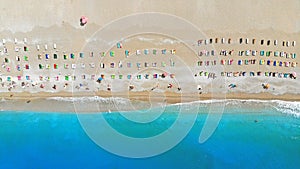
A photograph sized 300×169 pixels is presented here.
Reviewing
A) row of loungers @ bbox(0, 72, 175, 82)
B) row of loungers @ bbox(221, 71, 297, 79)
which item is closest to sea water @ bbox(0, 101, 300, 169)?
row of loungers @ bbox(221, 71, 297, 79)

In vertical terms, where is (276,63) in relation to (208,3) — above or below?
below

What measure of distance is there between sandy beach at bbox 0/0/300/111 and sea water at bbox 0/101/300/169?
2.96 ft

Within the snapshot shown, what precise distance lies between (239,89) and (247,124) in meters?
2.30

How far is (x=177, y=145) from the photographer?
23156 mm

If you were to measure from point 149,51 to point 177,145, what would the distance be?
606cm

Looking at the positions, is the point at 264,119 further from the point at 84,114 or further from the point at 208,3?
the point at 84,114

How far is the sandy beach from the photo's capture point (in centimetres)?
2584

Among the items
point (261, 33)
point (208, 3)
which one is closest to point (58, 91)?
point (208, 3)

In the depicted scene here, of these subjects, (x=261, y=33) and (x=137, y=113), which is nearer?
(x=137, y=113)

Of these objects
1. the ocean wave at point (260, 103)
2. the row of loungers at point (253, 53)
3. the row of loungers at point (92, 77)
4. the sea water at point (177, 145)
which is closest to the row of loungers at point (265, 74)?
the row of loungers at point (253, 53)

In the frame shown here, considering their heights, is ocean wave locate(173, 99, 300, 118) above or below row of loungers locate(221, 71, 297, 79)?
below

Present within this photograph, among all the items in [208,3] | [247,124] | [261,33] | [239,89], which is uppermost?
[208,3]

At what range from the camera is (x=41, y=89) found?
85.1 feet

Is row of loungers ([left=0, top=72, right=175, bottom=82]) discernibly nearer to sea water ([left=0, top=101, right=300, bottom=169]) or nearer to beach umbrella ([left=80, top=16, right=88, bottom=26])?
sea water ([left=0, top=101, right=300, bottom=169])
